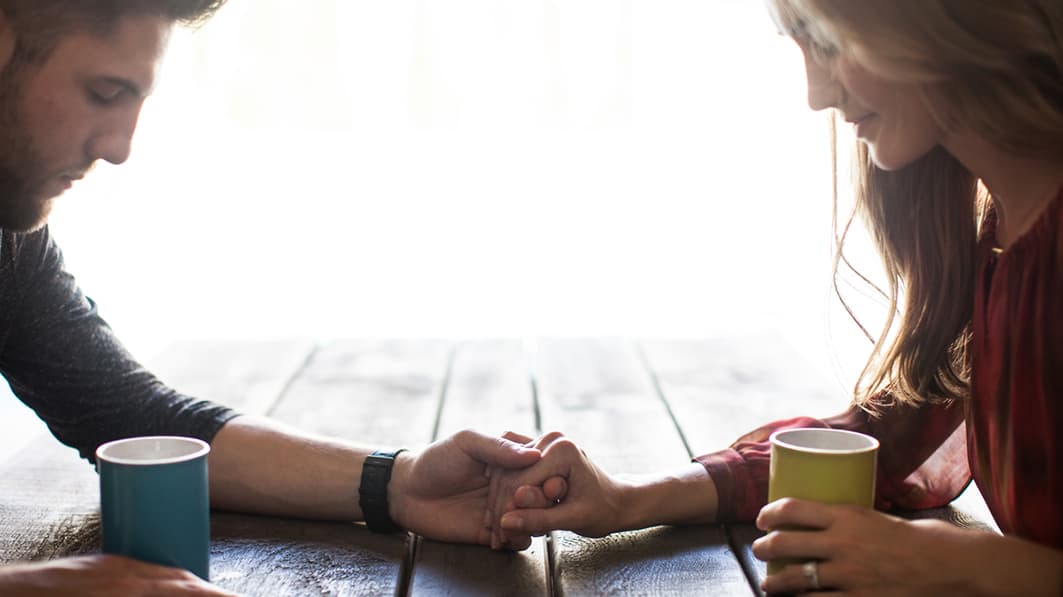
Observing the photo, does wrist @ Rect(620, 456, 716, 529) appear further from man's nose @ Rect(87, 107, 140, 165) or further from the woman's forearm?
man's nose @ Rect(87, 107, 140, 165)

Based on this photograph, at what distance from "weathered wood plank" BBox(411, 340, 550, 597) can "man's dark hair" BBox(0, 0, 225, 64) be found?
0.65 m

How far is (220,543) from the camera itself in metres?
1.23

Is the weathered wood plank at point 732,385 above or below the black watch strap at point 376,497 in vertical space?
below

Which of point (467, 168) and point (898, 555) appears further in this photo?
point (467, 168)

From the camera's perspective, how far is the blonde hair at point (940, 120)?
1.03m

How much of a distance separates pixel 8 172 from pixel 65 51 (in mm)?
162

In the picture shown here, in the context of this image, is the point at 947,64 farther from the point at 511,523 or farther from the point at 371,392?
the point at 371,392

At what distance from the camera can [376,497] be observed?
4.23 feet

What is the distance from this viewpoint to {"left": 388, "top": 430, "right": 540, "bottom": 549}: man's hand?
1.25 m

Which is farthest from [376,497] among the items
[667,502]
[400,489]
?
[667,502]

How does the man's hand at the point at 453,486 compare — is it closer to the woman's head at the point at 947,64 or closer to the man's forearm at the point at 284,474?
the man's forearm at the point at 284,474

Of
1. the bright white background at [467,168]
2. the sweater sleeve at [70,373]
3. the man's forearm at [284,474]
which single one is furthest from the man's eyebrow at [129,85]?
the bright white background at [467,168]

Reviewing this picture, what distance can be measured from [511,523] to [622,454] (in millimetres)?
372

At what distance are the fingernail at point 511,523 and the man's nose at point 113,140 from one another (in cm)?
59
